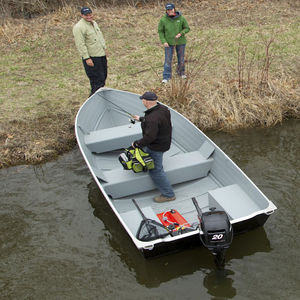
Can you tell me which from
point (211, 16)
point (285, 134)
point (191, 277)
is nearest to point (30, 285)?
point (191, 277)

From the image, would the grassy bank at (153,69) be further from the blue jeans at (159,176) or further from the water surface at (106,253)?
the blue jeans at (159,176)

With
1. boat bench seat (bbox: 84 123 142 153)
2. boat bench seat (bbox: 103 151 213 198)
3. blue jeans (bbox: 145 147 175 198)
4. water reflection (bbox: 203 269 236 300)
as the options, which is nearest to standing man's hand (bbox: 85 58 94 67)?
boat bench seat (bbox: 84 123 142 153)

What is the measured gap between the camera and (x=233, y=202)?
4.95 metres

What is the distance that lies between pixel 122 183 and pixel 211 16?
→ 10.7 meters

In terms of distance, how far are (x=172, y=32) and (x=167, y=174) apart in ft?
13.9

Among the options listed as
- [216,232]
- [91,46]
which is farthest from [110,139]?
[216,232]

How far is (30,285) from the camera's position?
4.58 meters

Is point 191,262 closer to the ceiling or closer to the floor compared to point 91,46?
closer to the floor

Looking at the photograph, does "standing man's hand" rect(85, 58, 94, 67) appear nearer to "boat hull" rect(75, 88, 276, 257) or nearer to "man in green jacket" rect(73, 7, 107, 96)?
"man in green jacket" rect(73, 7, 107, 96)

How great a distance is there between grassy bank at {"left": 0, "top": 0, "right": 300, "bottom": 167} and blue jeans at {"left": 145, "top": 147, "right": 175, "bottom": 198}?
2.66 m

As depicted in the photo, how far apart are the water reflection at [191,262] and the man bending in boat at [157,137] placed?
0.89 meters

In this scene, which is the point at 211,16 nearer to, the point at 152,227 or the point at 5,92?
the point at 5,92

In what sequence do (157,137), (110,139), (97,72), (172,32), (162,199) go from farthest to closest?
(172,32), (97,72), (110,139), (162,199), (157,137)

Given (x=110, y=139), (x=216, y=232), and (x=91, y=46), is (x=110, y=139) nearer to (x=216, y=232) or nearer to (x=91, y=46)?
(x=91, y=46)
